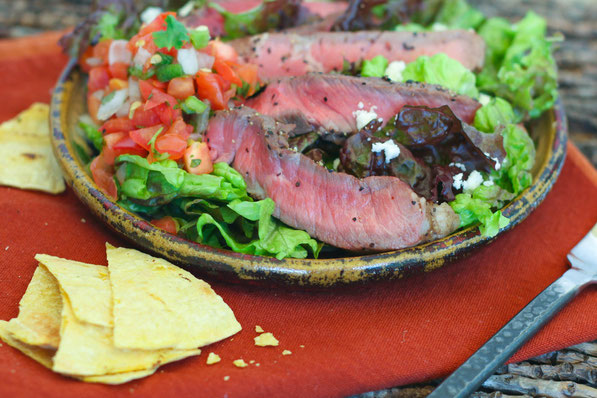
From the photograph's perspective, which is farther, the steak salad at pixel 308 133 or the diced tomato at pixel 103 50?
the diced tomato at pixel 103 50

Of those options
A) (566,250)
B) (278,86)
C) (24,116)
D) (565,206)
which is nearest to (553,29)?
(565,206)

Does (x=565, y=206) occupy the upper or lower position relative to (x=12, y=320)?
upper

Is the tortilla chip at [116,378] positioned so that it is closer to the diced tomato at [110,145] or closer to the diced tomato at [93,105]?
the diced tomato at [110,145]

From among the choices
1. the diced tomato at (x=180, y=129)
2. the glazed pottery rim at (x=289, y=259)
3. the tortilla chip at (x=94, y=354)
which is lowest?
the tortilla chip at (x=94, y=354)

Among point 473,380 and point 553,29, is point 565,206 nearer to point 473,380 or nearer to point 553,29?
point 473,380

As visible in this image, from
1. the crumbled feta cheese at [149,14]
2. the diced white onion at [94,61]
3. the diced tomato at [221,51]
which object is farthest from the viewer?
the crumbled feta cheese at [149,14]

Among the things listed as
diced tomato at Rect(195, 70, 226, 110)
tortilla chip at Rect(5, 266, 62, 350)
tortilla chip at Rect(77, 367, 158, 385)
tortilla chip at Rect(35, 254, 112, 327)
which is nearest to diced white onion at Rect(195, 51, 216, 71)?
diced tomato at Rect(195, 70, 226, 110)

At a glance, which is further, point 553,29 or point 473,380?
point 553,29

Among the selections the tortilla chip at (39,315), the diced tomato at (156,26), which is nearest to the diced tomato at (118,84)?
the diced tomato at (156,26)
